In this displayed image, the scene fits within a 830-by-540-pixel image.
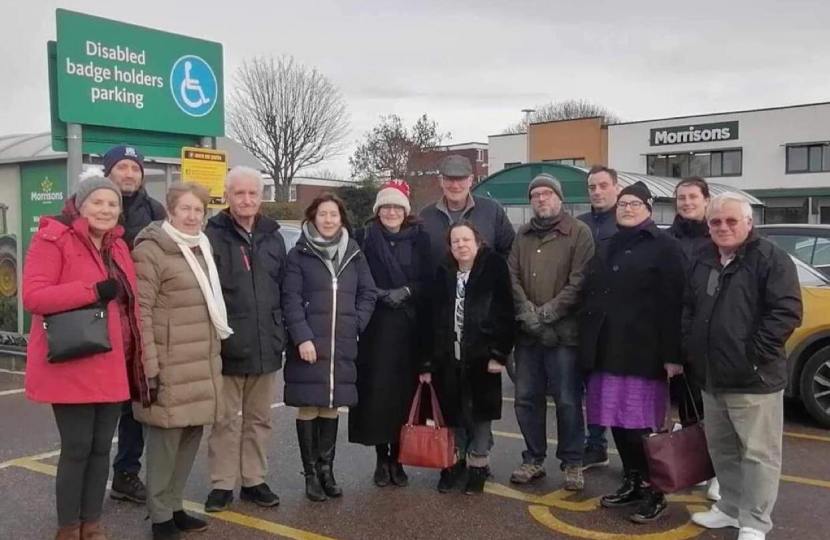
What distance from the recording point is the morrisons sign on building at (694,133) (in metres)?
38.9

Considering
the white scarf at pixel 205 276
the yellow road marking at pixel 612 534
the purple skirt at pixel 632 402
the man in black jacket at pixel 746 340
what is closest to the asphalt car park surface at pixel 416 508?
the yellow road marking at pixel 612 534

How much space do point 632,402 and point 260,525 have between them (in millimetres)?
2292

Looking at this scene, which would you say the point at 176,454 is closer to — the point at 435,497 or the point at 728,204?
the point at 435,497

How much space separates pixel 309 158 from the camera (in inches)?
1478

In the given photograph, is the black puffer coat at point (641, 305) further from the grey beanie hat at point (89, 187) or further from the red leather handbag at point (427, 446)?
the grey beanie hat at point (89, 187)

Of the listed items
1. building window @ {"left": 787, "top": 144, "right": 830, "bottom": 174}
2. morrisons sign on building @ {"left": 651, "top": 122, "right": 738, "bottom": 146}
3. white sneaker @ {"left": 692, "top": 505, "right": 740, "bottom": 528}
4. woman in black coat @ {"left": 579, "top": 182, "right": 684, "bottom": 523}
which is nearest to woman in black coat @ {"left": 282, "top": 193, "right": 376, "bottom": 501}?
woman in black coat @ {"left": 579, "top": 182, "right": 684, "bottom": 523}

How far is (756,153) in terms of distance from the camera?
3828cm

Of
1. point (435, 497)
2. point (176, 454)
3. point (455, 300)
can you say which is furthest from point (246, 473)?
point (455, 300)

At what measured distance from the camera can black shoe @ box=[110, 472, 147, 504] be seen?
16.8 feet

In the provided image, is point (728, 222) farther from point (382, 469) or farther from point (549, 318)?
point (382, 469)

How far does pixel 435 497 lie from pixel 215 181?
22.4 ft

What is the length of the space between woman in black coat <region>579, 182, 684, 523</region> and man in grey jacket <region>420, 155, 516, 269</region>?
2.95 feet

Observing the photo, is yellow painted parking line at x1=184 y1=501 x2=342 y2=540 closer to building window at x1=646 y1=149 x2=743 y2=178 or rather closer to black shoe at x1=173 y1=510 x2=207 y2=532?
black shoe at x1=173 y1=510 x2=207 y2=532

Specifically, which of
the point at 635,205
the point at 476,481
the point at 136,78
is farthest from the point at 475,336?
the point at 136,78
